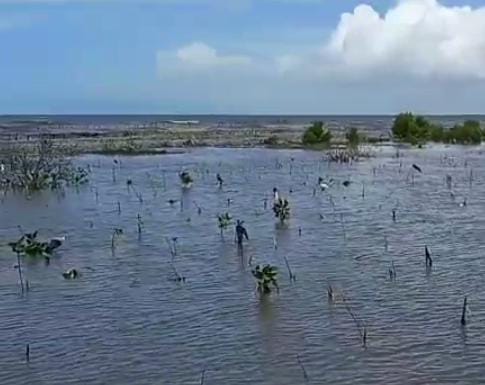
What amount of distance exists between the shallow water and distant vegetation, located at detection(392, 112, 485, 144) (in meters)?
39.0

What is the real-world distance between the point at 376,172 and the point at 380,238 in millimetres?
19163

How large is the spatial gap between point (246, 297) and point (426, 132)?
5490cm

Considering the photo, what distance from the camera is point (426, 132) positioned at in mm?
67500

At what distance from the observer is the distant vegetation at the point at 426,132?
66.1m

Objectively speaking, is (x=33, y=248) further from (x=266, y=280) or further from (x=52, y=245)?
(x=266, y=280)

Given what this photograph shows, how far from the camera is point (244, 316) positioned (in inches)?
528

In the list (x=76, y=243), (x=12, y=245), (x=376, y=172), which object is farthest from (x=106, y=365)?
(x=376, y=172)

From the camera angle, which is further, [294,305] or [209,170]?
[209,170]

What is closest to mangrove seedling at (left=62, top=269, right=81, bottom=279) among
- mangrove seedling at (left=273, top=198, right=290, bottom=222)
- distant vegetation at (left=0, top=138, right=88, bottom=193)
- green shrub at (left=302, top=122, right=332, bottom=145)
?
mangrove seedling at (left=273, top=198, right=290, bottom=222)

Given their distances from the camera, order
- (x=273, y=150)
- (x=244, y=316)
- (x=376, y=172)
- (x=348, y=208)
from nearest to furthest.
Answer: (x=244, y=316)
(x=348, y=208)
(x=376, y=172)
(x=273, y=150)

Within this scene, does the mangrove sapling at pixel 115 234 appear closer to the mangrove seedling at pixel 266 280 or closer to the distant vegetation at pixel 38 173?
the mangrove seedling at pixel 266 280

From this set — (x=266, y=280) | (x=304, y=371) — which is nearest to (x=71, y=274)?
(x=266, y=280)

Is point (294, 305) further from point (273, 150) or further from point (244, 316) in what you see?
point (273, 150)

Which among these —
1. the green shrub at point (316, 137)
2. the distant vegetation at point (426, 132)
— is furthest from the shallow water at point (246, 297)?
the distant vegetation at point (426, 132)
